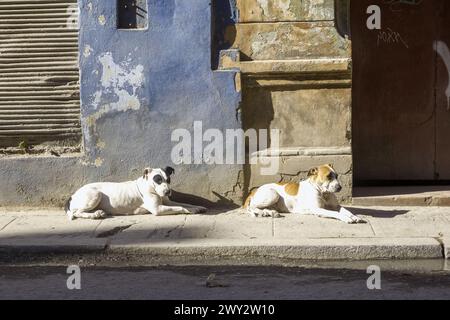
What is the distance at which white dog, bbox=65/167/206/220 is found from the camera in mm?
10273

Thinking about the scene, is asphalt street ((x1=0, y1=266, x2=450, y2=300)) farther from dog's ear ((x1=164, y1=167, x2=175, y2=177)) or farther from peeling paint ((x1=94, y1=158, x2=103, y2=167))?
peeling paint ((x1=94, y1=158, x2=103, y2=167))

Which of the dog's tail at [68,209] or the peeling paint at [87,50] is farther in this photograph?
the peeling paint at [87,50]

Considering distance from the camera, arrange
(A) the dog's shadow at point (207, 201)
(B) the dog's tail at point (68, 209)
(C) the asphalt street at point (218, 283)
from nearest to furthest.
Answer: (C) the asphalt street at point (218, 283) < (B) the dog's tail at point (68, 209) < (A) the dog's shadow at point (207, 201)

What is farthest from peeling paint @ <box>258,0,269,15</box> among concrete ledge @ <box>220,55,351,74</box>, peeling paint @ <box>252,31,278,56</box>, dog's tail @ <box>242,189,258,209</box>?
dog's tail @ <box>242,189,258,209</box>

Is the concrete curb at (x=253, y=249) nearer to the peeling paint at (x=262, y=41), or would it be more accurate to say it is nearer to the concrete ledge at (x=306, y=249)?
the concrete ledge at (x=306, y=249)

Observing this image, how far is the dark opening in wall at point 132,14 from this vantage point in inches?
426

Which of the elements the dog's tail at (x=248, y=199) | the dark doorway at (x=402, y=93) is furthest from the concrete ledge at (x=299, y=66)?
the dog's tail at (x=248, y=199)

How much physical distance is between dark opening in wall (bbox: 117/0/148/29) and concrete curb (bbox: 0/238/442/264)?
293 centimetres

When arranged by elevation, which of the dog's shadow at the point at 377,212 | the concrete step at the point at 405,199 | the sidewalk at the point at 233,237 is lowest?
the sidewalk at the point at 233,237

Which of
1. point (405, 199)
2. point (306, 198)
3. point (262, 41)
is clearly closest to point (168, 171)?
point (306, 198)

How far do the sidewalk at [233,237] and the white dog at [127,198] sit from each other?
4.6 inches

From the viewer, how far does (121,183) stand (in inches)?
416

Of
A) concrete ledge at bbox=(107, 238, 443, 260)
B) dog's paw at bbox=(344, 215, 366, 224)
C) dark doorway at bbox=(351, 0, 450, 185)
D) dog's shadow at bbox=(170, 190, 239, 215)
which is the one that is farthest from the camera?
dark doorway at bbox=(351, 0, 450, 185)

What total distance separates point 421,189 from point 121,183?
12.5ft
